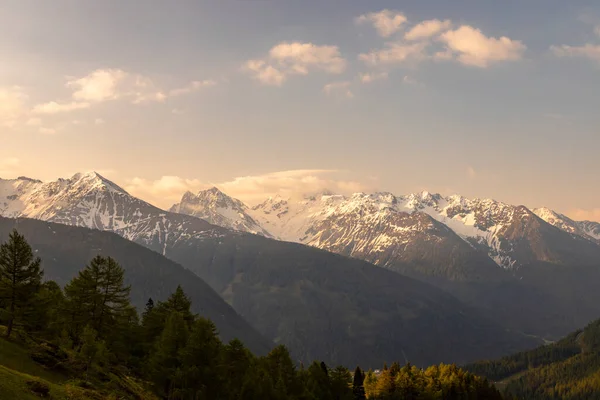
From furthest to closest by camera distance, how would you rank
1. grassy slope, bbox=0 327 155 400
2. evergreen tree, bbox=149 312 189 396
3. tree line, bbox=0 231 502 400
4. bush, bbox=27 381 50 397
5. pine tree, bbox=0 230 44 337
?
pine tree, bbox=0 230 44 337 < evergreen tree, bbox=149 312 189 396 < tree line, bbox=0 231 502 400 < bush, bbox=27 381 50 397 < grassy slope, bbox=0 327 155 400

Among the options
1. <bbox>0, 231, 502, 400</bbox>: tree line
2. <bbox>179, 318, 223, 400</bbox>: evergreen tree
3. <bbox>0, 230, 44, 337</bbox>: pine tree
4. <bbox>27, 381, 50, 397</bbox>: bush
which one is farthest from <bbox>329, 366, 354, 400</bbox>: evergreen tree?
<bbox>27, 381, 50, 397</bbox>: bush

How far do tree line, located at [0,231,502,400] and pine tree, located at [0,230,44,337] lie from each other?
4.2 inches

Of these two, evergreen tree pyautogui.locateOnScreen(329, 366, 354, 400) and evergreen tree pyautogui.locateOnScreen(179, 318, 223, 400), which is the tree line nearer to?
evergreen tree pyautogui.locateOnScreen(179, 318, 223, 400)

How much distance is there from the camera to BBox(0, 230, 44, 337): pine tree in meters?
63.0

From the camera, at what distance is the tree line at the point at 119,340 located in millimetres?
62000

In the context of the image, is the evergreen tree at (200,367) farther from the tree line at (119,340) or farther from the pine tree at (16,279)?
the pine tree at (16,279)

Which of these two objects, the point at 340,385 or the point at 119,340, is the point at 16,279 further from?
the point at 340,385

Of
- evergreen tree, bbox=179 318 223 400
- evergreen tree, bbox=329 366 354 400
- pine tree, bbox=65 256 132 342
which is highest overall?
pine tree, bbox=65 256 132 342

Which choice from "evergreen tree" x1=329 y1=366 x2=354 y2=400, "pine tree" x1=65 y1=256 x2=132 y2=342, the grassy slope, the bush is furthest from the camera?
"evergreen tree" x1=329 y1=366 x2=354 y2=400

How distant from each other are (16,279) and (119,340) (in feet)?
58.0

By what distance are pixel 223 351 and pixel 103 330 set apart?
53.0 feet

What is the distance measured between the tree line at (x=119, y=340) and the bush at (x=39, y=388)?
36.4ft

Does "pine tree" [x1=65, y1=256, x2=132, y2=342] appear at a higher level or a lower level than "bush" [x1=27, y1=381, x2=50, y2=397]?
higher

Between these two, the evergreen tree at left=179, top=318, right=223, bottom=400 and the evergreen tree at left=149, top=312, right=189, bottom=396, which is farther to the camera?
the evergreen tree at left=149, top=312, right=189, bottom=396
